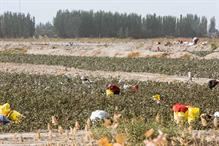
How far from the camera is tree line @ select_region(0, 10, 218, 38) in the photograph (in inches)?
5103

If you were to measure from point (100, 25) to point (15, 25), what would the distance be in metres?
21.5

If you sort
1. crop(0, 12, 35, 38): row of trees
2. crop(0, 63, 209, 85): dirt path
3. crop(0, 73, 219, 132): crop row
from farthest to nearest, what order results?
crop(0, 12, 35, 38): row of trees → crop(0, 63, 209, 85): dirt path → crop(0, 73, 219, 132): crop row

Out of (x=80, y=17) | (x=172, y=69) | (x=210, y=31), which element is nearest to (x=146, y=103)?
(x=172, y=69)

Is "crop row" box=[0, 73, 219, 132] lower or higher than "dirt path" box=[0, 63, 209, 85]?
higher

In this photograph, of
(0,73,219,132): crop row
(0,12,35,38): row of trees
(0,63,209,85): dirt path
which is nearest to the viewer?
(0,73,219,132): crop row

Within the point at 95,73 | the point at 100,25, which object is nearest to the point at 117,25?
the point at 100,25

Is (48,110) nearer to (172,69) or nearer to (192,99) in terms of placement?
(192,99)

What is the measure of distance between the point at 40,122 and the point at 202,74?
19.3 metres

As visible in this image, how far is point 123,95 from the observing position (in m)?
19.8

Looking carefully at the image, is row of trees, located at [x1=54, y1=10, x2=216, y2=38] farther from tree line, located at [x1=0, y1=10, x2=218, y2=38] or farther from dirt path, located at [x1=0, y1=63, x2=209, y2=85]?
dirt path, located at [x1=0, y1=63, x2=209, y2=85]

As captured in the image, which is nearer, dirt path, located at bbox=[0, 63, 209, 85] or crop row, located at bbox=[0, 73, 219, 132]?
crop row, located at bbox=[0, 73, 219, 132]

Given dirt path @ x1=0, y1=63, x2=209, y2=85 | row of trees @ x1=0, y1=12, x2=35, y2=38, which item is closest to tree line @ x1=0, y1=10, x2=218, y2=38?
row of trees @ x1=0, y1=12, x2=35, y2=38

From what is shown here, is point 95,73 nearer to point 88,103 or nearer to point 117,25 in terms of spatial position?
point 88,103

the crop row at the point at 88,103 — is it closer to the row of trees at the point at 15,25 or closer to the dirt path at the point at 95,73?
the dirt path at the point at 95,73
